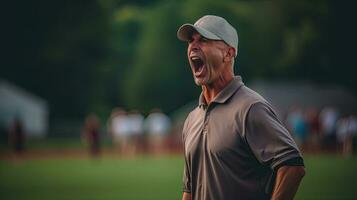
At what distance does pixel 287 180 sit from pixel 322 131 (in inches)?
1337

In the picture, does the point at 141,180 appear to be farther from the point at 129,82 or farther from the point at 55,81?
the point at 129,82

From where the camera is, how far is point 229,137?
12.6 feet

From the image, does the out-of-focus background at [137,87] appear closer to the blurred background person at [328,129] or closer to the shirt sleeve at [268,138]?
the blurred background person at [328,129]

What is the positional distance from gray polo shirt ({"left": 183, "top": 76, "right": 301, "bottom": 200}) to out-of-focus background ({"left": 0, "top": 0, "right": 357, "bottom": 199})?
1323cm

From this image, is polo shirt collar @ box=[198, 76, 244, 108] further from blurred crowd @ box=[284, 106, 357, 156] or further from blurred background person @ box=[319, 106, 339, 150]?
blurred background person @ box=[319, 106, 339, 150]

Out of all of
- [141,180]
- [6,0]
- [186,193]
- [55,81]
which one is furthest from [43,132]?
[186,193]

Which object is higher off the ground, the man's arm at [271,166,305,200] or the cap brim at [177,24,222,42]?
the cap brim at [177,24,222,42]

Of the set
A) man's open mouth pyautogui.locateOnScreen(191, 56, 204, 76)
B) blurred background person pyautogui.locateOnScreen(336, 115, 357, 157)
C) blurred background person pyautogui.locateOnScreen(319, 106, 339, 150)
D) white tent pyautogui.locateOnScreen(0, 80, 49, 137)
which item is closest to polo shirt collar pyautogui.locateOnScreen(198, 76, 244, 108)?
man's open mouth pyautogui.locateOnScreen(191, 56, 204, 76)

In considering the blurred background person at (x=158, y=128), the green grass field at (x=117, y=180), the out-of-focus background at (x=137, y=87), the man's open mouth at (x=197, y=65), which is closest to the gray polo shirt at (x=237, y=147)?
the man's open mouth at (x=197, y=65)

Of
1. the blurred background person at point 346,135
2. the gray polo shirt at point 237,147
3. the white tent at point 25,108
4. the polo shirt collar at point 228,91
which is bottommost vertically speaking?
the gray polo shirt at point 237,147

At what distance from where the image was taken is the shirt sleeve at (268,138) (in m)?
3.72

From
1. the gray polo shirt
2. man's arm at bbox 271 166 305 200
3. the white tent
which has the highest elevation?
the white tent

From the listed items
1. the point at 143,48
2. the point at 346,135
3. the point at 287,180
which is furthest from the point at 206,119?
the point at 143,48

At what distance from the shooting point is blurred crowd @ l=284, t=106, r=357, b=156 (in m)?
34.1
